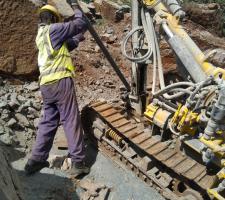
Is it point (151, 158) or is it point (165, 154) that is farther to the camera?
point (151, 158)

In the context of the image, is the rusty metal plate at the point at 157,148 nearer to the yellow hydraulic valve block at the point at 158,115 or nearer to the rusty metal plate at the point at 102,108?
the yellow hydraulic valve block at the point at 158,115

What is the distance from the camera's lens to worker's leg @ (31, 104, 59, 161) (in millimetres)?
5199

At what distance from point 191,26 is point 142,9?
4.80m

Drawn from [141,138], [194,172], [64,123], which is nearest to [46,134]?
[64,123]

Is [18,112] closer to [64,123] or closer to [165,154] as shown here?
[64,123]

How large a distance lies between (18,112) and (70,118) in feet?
3.54

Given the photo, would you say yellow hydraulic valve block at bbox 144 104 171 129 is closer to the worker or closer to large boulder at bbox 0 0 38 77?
the worker

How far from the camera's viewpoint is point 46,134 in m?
5.24

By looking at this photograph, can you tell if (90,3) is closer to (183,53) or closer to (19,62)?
(19,62)

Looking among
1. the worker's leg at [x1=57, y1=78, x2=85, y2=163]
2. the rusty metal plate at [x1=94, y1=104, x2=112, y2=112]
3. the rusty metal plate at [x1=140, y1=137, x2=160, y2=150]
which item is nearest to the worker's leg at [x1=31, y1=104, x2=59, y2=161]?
the worker's leg at [x1=57, y1=78, x2=85, y2=163]

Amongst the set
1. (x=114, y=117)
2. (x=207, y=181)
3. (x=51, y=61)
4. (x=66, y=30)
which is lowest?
(x=207, y=181)

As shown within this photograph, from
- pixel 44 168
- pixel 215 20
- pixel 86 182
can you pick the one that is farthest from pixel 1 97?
pixel 215 20

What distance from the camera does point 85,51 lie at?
7.63m

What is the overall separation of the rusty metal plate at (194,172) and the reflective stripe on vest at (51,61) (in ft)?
6.19
